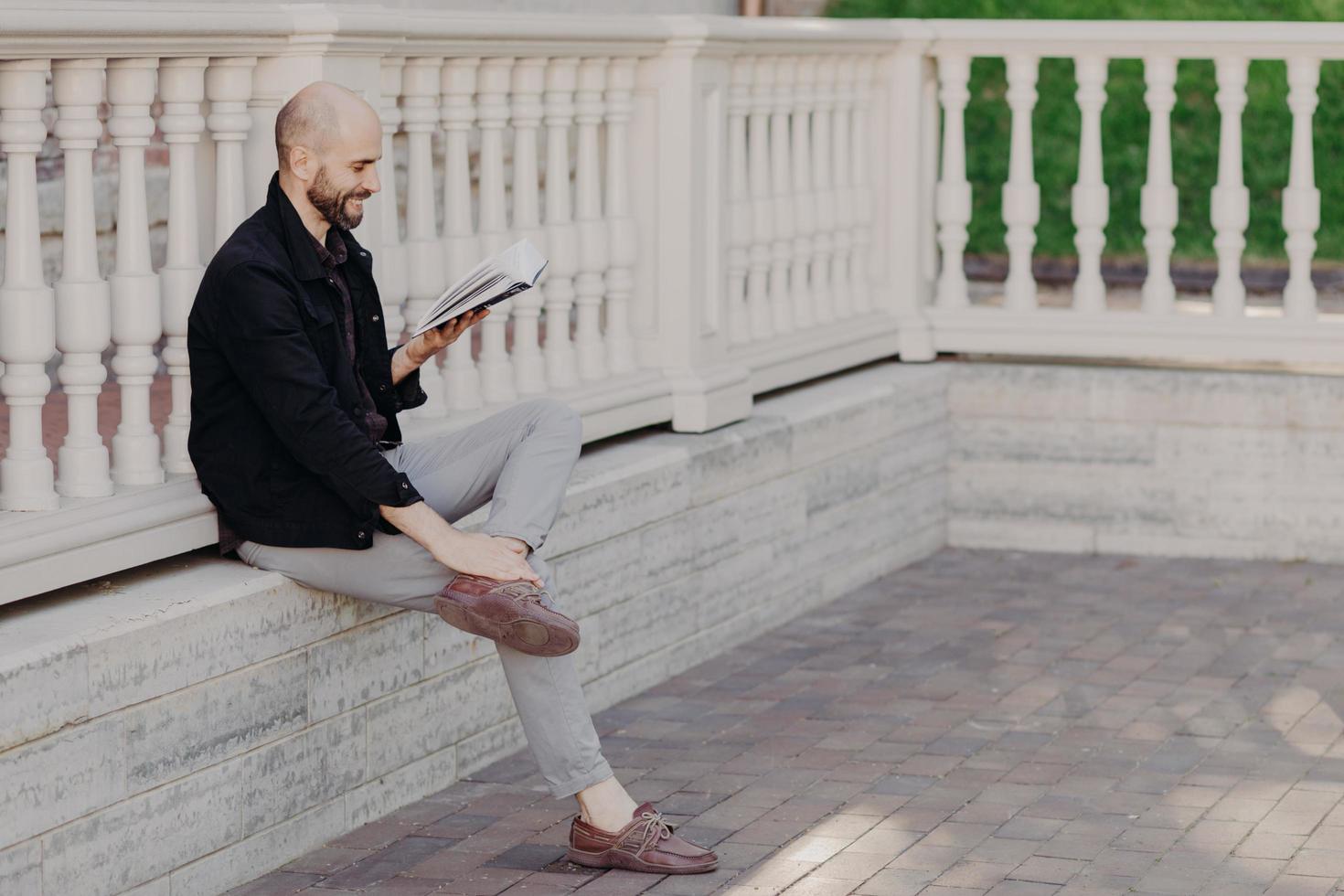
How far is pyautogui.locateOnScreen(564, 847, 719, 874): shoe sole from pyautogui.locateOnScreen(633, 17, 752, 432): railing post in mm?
2085

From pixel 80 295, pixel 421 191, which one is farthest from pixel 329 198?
pixel 421 191

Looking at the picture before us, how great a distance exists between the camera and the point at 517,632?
4.26m

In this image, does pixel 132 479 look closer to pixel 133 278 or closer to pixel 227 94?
pixel 133 278

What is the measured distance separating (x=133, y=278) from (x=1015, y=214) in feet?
14.0

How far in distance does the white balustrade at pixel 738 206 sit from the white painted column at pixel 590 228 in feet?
2.21

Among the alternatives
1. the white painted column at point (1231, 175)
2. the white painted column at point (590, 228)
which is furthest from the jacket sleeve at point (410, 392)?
the white painted column at point (1231, 175)

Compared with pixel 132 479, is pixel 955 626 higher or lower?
lower

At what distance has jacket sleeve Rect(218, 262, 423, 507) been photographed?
4125 millimetres

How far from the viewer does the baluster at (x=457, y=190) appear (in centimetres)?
529

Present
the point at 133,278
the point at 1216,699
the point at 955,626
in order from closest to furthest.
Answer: the point at 133,278 → the point at 1216,699 → the point at 955,626

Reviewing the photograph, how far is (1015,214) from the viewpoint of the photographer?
25.7ft

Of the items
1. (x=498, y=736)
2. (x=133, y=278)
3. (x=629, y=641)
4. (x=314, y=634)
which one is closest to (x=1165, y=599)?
(x=629, y=641)

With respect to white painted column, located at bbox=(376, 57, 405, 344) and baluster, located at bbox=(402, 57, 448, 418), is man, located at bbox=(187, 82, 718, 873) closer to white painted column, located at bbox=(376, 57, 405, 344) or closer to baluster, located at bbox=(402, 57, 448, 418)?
white painted column, located at bbox=(376, 57, 405, 344)

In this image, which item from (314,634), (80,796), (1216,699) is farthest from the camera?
(1216,699)
